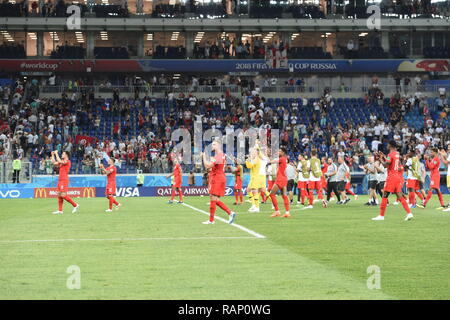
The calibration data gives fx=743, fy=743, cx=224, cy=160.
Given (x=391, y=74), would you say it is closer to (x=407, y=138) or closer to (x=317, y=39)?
(x=317, y=39)

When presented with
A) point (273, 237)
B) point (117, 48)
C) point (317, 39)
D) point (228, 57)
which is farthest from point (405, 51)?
point (273, 237)

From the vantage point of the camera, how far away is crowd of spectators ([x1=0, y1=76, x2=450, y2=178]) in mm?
46969

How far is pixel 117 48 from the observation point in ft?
211

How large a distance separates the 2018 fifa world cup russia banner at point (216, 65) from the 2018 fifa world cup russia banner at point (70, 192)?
2160 cm

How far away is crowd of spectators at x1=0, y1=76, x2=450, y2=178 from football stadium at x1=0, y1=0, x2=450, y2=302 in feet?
0.58

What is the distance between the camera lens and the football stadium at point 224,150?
1186 cm

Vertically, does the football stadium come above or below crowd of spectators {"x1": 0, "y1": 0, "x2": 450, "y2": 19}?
below

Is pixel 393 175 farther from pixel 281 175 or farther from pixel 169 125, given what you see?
pixel 169 125

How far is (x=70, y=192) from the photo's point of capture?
43438mm

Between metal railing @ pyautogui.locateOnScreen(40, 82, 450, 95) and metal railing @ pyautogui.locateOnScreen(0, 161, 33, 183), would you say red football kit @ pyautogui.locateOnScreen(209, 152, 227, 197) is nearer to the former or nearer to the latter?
A: metal railing @ pyautogui.locateOnScreen(0, 161, 33, 183)

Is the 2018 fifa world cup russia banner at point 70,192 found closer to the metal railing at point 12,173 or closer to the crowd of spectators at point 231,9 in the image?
the metal railing at point 12,173

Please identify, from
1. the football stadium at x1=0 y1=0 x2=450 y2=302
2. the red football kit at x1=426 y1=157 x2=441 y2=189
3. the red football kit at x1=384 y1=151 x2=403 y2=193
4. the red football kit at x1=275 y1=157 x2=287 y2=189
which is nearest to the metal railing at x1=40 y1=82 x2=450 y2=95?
the football stadium at x1=0 y1=0 x2=450 y2=302

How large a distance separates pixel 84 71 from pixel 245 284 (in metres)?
55.1
